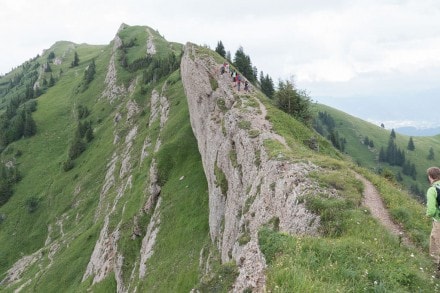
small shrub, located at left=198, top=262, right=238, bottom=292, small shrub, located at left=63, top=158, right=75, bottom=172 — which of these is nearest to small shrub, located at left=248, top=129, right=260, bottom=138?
small shrub, located at left=198, top=262, right=238, bottom=292

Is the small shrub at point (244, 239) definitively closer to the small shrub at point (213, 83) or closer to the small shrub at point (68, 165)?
the small shrub at point (213, 83)

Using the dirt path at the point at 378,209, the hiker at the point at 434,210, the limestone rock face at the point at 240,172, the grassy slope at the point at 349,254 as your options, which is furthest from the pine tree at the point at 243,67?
the hiker at the point at 434,210

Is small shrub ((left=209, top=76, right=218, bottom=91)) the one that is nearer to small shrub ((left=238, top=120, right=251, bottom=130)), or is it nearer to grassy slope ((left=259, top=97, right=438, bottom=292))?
small shrub ((left=238, top=120, right=251, bottom=130))

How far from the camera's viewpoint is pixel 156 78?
130250mm

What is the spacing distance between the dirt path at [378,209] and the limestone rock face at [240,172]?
3.81m

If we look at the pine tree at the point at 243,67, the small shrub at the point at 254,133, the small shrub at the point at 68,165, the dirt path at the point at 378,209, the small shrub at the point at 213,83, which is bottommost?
the small shrub at the point at 68,165

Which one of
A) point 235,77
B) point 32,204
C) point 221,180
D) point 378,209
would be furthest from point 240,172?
point 32,204

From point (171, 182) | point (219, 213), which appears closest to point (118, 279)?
point (171, 182)

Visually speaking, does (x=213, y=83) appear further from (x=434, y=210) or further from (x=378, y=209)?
(x=434, y=210)

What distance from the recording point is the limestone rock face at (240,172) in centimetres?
2239

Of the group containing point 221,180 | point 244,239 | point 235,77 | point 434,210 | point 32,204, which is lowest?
point 32,204

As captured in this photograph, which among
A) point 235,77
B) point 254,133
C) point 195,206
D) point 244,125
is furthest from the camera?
point 235,77

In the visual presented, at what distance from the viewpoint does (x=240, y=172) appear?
41.6 metres

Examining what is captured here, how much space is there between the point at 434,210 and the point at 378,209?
307 inches
